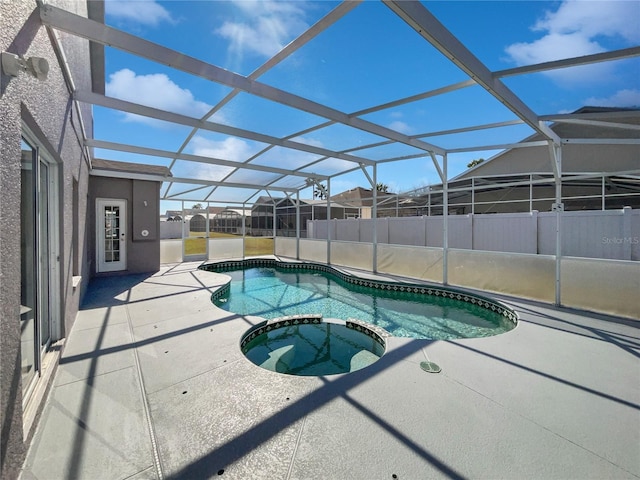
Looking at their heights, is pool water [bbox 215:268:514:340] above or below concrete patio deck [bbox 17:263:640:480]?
below

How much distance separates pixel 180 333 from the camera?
384cm

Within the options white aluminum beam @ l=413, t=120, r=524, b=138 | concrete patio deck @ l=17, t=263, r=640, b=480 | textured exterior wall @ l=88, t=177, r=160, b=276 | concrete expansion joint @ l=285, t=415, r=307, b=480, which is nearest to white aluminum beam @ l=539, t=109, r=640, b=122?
white aluminum beam @ l=413, t=120, r=524, b=138

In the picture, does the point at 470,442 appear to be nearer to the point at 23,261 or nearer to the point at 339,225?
the point at 23,261

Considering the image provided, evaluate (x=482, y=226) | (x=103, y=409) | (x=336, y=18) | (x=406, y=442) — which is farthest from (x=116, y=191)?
(x=482, y=226)

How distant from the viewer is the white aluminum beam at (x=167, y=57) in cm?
234

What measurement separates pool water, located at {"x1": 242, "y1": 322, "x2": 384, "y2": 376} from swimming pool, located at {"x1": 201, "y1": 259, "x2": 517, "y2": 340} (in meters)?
0.89

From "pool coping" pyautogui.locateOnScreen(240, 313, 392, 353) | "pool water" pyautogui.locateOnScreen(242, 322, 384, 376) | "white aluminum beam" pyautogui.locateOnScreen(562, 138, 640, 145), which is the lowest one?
"pool water" pyautogui.locateOnScreen(242, 322, 384, 376)

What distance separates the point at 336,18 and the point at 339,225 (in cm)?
1165

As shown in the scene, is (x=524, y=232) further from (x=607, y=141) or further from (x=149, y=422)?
(x=149, y=422)

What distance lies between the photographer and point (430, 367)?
2.97 meters

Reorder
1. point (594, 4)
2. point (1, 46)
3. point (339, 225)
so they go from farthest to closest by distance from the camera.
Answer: point (339, 225), point (594, 4), point (1, 46)

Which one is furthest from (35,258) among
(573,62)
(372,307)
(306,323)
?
(372,307)

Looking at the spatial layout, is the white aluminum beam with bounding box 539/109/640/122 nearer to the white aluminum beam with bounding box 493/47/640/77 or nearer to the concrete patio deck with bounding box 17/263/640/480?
the white aluminum beam with bounding box 493/47/640/77

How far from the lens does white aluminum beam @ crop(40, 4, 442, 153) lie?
2.34 m
